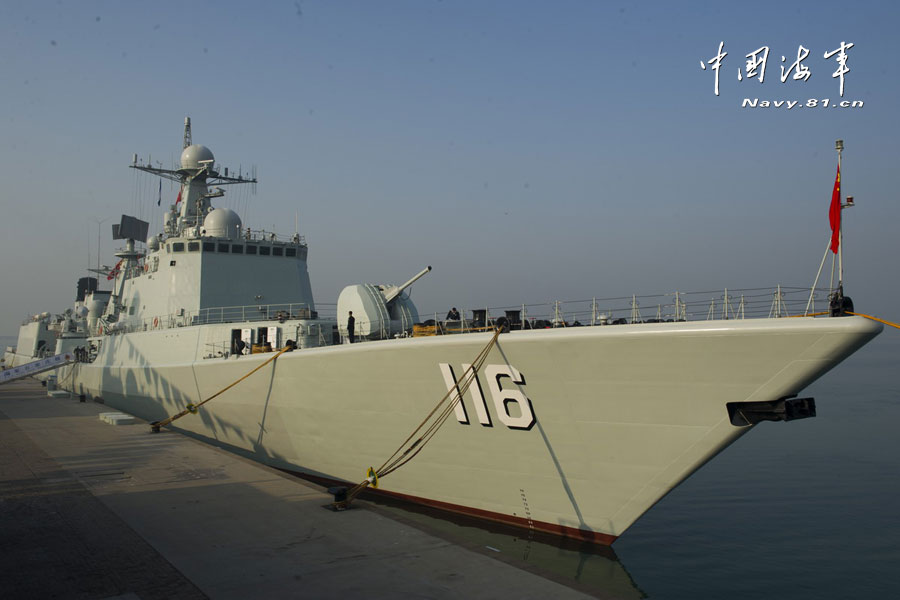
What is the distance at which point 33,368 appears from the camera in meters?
25.7

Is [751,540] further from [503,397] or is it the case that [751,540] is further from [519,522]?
[503,397]

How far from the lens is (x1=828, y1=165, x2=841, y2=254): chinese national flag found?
24.1 ft

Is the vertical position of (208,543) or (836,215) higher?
(836,215)

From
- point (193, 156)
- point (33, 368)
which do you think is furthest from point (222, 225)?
point (33, 368)

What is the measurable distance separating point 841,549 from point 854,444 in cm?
1087

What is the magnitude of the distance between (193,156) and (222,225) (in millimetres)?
4996

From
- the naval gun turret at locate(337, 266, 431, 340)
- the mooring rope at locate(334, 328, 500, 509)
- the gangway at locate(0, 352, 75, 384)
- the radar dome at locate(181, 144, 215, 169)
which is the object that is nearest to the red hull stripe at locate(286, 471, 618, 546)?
the mooring rope at locate(334, 328, 500, 509)

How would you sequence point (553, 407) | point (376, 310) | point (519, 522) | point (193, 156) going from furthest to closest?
point (193, 156) → point (376, 310) → point (519, 522) → point (553, 407)

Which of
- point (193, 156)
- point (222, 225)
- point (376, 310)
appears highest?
point (193, 156)

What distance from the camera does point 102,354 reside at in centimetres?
2405

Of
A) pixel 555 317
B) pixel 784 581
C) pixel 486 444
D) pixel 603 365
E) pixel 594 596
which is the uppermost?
pixel 555 317

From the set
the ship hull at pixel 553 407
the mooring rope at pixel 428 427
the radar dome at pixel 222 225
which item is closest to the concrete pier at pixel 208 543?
the mooring rope at pixel 428 427

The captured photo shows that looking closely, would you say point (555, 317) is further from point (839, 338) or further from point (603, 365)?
point (839, 338)

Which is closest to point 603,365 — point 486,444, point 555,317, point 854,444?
point 555,317
